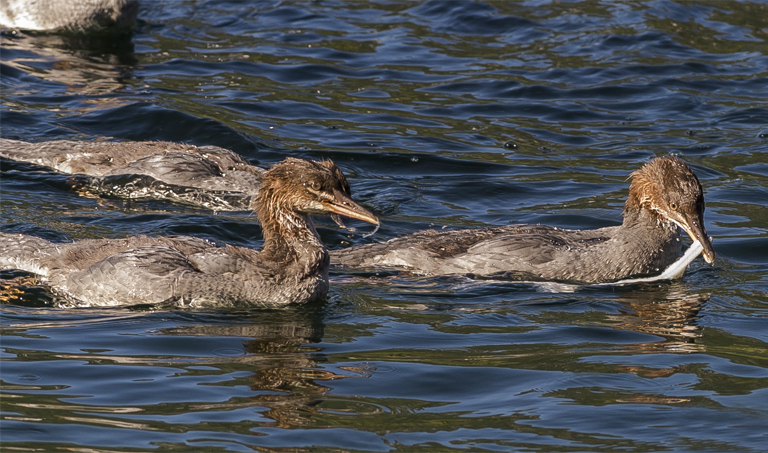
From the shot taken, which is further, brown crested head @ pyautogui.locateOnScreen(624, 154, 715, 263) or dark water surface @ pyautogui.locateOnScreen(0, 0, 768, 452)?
brown crested head @ pyautogui.locateOnScreen(624, 154, 715, 263)

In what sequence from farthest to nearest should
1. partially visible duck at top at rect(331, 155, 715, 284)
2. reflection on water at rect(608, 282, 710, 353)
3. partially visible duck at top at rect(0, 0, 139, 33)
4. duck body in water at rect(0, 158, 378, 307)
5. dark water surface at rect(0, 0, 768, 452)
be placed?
partially visible duck at top at rect(0, 0, 139, 33), partially visible duck at top at rect(331, 155, 715, 284), duck body in water at rect(0, 158, 378, 307), reflection on water at rect(608, 282, 710, 353), dark water surface at rect(0, 0, 768, 452)

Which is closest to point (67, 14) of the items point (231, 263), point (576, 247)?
point (231, 263)

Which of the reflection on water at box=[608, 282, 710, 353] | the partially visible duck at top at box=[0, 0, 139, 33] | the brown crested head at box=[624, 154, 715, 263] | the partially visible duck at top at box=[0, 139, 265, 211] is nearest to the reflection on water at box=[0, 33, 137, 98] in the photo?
the partially visible duck at top at box=[0, 0, 139, 33]

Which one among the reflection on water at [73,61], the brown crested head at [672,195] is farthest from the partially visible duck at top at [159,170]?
the brown crested head at [672,195]

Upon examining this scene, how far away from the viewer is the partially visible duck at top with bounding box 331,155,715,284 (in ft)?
34.4

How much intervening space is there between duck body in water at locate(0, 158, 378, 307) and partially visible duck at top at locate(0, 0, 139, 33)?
32.0ft

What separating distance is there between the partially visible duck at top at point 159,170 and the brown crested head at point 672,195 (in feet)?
13.6

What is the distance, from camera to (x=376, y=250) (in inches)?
429

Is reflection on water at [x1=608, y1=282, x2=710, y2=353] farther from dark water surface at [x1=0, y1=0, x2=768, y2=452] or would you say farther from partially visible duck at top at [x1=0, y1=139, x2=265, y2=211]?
partially visible duck at top at [x1=0, y1=139, x2=265, y2=211]

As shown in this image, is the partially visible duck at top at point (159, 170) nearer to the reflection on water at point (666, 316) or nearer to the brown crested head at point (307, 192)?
the brown crested head at point (307, 192)

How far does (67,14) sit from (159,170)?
675cm

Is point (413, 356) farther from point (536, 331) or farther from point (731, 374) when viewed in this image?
point (731, 374)

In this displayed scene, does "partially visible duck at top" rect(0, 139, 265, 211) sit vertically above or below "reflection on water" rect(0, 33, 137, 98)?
below

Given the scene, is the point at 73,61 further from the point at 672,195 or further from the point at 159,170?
the point at 672,195
